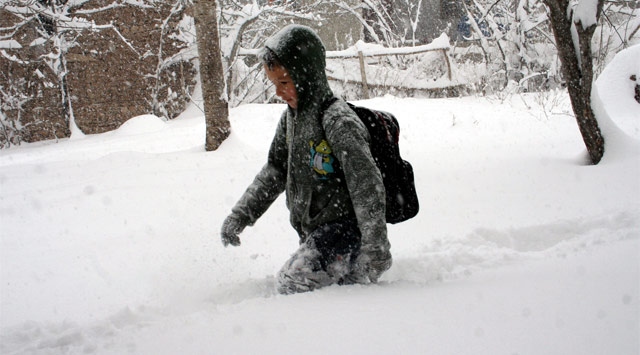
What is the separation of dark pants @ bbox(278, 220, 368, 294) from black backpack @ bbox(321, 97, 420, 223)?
0.72 ft

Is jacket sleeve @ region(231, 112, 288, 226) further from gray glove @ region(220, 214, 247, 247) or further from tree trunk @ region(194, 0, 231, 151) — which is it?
tree trunk @ region(194, 0, 231, 151)

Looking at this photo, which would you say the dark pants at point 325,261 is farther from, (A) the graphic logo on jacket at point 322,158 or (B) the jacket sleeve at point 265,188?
(B) the jacket sleeve at point 265,188

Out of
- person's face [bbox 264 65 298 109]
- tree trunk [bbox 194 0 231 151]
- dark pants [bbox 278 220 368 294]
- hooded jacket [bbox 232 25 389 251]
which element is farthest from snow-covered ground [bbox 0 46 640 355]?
person's face [bbox 264 65 298 109]

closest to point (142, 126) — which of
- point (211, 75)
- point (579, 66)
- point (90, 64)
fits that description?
point (90, 64)

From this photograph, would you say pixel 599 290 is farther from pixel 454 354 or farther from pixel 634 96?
pixel 634 96

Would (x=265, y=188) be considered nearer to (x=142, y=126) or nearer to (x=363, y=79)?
(x=142, y=126)

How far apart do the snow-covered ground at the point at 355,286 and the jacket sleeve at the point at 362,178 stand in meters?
0.25

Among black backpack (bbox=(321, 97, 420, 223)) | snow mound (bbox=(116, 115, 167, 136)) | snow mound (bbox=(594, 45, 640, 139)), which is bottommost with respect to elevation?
snow mound (bbox=(116, 115, 167, 136))

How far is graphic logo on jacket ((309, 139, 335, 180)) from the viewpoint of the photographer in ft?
7.37

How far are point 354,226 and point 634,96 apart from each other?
18.9 ft

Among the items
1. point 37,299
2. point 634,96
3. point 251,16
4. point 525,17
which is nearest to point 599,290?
point 37,299

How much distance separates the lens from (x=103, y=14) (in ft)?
→ 35.5

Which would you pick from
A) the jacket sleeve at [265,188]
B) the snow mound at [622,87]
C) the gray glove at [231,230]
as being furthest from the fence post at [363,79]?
the gray glove at [231,230]

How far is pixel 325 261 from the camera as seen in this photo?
7.52ft
